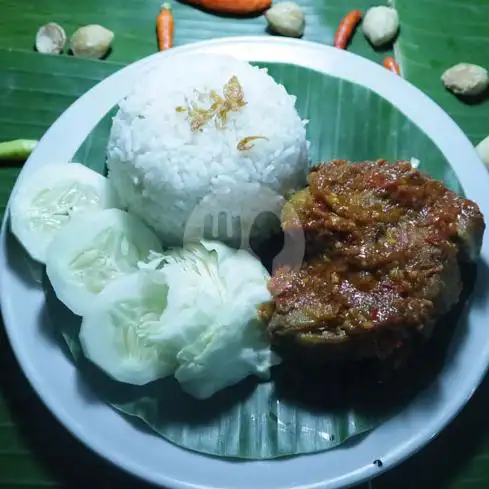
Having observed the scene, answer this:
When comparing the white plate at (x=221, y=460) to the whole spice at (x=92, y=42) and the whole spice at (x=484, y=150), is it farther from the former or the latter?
the whole spice at (x=92, y=42)

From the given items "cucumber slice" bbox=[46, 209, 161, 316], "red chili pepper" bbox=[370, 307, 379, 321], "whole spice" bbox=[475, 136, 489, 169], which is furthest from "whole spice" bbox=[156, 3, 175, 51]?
"red chili pepper" bbox=[370, 307, 379, 321]

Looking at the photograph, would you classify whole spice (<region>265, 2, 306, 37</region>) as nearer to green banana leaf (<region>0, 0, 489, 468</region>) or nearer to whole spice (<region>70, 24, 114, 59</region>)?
green banana leaf (<region>0, 0, 489, 468</region>)

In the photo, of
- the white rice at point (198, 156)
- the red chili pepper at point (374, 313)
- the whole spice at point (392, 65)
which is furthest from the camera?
the whole spice at point (392, 65)

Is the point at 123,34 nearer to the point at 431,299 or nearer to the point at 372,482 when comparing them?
the point at 431,299

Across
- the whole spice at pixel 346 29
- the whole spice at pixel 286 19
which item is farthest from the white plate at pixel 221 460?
the whole spice at pixel 286 19

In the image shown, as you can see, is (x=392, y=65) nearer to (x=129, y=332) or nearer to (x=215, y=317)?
(x=215, y=317)
